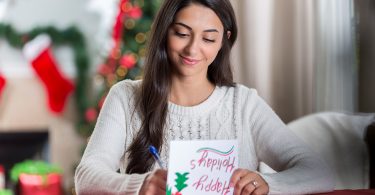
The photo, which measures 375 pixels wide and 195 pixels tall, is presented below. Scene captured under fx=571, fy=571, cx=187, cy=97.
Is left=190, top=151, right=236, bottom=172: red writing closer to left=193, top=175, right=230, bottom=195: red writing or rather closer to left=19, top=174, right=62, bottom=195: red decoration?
left=193, top=175, right=230, bottom=195: red writing

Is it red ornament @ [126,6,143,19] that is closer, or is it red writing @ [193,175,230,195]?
red writing @ [193,175,230,195]

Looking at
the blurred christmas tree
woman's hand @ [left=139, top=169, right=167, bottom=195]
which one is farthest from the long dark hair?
the blurred christmas tree

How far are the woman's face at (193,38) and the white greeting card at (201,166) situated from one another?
1.09ft

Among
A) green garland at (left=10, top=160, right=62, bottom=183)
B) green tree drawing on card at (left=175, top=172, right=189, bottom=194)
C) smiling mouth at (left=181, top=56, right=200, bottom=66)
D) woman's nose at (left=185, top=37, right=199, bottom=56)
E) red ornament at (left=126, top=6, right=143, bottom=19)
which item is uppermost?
red ornament at (left=126, top=6, right=143, bottom=19)

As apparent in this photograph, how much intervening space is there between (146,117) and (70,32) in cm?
270

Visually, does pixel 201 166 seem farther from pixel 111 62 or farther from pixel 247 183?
pixel 111 62

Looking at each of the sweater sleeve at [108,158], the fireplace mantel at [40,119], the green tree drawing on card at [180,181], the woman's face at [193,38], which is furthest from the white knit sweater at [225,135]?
the fireplace mantel at [40,119]

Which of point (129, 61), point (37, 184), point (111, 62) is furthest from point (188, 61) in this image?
point (37, 184)

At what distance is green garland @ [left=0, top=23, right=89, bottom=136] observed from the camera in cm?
399

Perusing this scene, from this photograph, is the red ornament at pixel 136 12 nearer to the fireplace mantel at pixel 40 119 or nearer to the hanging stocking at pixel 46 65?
the hanging stocking at pixel 46 65

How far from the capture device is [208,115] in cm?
156

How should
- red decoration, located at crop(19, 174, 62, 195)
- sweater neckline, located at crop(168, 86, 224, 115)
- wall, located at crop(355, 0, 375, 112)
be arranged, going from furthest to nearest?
red decoration, located at crop(19, 174, 62, 195), wall, located at crop(355, 0, 375, 112), sweater neckline, located at crop(168, 86, 224, 115)

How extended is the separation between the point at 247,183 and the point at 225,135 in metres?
0.36

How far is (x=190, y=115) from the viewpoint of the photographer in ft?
5.04
